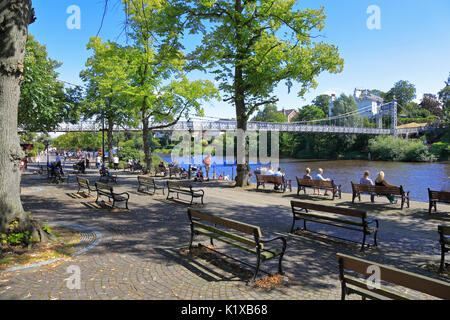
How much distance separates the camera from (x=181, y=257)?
4.74 meters

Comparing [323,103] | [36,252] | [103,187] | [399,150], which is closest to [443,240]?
[36,252]

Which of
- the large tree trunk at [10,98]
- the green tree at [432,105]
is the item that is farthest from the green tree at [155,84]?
the green tree at [432,105]

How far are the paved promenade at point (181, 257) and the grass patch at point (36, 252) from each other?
0.79 ft

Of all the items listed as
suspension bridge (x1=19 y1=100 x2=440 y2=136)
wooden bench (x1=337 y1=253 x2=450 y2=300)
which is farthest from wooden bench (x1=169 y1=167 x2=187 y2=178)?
suspension bridge (x1=19 y1=100 x2=440 y2=136)

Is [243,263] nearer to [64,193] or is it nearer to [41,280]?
[41,280]

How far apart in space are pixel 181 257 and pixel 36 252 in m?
2.27

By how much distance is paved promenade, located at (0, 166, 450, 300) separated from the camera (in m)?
3.56

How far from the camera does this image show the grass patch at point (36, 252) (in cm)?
434

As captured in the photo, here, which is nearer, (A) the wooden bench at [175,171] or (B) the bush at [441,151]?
(A) the wooden bench at [175,171]

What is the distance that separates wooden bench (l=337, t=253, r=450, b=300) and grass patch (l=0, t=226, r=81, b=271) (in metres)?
4.10

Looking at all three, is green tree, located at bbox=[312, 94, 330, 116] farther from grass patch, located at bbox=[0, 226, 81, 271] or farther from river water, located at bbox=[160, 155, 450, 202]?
grass patch, located at bbox=[0, 226, 81, 271]

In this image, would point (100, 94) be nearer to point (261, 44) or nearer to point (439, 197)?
point (261, 44)

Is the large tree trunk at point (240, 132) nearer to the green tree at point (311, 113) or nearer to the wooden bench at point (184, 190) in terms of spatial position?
the wooden bench at point (184, 190)
